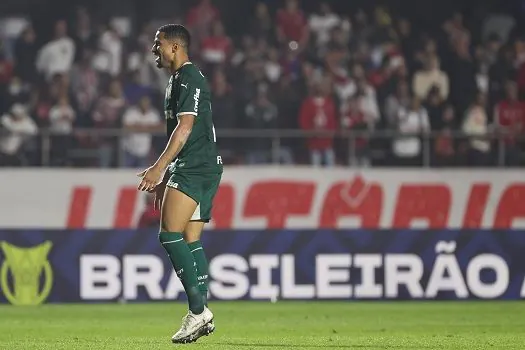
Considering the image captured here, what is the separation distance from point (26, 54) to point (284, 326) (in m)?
7.95

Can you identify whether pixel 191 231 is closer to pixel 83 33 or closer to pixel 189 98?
pixel 189 98

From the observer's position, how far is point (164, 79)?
18.1 metres

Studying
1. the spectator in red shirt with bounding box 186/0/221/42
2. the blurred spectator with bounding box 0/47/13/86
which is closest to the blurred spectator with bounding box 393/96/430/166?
the spectator in red shirt with bounding box 186/0/221/42

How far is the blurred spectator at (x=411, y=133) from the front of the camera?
17312mm

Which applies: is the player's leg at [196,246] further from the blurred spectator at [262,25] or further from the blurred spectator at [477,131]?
the blurred spectator at [262,25]

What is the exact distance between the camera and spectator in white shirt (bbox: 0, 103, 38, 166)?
16.2 m

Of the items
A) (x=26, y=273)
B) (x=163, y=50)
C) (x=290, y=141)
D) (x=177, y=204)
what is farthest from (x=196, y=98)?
(x=290, y=141)

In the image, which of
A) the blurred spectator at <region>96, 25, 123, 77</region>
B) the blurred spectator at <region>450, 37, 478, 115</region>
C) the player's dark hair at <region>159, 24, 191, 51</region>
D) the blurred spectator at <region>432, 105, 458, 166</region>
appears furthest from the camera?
the blurred spectator at <region>450, 37, 478, 115</region>

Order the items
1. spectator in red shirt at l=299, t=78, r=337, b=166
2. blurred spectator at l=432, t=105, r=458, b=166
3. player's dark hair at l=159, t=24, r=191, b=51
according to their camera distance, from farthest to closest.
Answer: spectator in red shirt at l=299, t=78, r=337, b=166, blurred spectator at l=432, t=105, r=458, b=166, player's dark hair at l=159, t=24, r=191, b=51

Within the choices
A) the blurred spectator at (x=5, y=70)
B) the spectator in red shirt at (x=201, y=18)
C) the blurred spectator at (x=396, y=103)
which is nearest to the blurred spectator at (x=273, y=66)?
the spectator in red shirt at (x=201, y=18)

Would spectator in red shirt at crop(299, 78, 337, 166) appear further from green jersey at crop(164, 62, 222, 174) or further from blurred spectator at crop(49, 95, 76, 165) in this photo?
green jersey at crop(164, 62, 222, 174)

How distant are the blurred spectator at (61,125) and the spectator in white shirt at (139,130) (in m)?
0.74

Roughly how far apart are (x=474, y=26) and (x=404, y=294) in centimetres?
563

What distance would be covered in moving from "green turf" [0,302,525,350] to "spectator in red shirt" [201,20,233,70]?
14.6 feet
